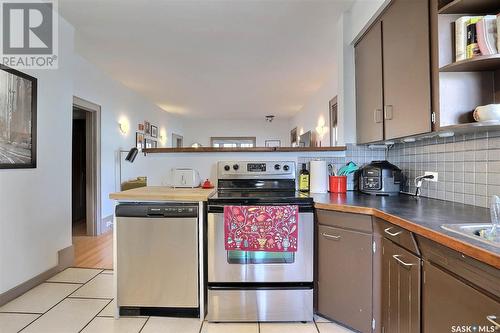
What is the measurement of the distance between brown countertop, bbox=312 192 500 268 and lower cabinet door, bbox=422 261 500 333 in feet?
0.44

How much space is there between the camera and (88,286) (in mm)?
2316

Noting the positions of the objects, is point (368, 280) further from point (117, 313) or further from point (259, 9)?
point (259, 9)

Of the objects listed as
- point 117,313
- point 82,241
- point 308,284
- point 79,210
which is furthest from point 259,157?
point 79,210

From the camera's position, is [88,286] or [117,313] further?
[88,286]

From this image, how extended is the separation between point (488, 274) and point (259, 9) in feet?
8.16

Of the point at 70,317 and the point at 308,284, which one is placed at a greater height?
the point at 308,284

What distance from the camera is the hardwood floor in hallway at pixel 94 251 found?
2825 millimetres

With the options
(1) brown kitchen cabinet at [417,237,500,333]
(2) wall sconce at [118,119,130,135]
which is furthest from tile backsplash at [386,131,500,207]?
(2) wall sconce at [118,119,130,135]

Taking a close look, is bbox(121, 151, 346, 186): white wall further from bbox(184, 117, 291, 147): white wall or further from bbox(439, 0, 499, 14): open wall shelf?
bbox(184, 117, 291, 147): white wall

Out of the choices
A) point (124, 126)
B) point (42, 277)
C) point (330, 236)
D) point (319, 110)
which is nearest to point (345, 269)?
point (330, 236)

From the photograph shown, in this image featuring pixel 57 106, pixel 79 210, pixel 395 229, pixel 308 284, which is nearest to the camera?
pixel 395 229

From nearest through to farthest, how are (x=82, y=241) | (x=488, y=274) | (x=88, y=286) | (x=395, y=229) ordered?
(x=488, y=274) < (x=395, y=229) < (x=88, y=286) < (x=82, y=241)

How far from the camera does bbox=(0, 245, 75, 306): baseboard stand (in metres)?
2.03

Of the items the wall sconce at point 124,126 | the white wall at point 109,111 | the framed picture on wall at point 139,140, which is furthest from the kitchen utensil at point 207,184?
the framed picture on wall at point 139,140
